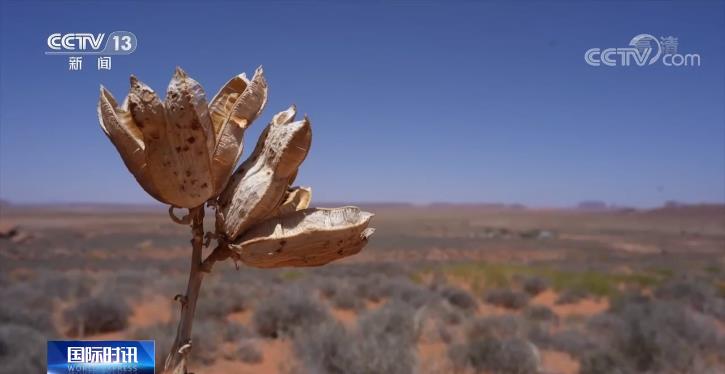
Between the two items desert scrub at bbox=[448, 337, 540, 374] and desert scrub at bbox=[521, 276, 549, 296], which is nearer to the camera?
desert scrub at bbox=[448, 337, 540, 374]

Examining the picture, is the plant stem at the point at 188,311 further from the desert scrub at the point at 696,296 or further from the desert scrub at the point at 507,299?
the desert scrub at the point at 696,296

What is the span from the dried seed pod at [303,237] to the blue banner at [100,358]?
0.75 metres

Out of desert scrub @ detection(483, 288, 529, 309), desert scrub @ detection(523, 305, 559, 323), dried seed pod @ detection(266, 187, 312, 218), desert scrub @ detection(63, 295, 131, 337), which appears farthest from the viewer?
desert scrub @ detection(483, 288, 529, 309)

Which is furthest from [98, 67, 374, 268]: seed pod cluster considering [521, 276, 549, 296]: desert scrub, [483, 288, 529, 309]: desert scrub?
[521, 276, 549, 296]: desert scrub

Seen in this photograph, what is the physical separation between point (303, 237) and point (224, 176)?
43 centimetres

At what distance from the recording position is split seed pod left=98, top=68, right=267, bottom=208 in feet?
6.03

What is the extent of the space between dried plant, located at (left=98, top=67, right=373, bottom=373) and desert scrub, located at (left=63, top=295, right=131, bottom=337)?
13.0 metres

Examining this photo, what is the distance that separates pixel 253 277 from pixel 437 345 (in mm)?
11288

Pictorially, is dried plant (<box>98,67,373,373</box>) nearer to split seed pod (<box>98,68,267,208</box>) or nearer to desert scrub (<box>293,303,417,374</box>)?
split seed pod (<box>98,68,267,208</box>)

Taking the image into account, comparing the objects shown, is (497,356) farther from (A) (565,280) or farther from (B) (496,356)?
(A) (565,280)

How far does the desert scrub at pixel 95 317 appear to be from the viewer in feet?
43.3

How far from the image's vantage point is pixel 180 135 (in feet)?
Result: 6.12

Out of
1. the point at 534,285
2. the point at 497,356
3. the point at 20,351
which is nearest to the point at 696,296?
the point at 534,285

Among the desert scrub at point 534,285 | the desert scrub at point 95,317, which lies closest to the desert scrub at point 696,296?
the desert scrub at point 534,285
